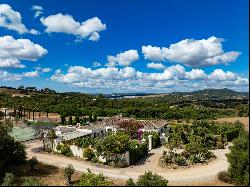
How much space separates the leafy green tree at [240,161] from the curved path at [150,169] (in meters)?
5.27

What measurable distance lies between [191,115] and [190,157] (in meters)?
67.5

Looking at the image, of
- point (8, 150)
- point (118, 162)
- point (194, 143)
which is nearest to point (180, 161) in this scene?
point (194, 143)

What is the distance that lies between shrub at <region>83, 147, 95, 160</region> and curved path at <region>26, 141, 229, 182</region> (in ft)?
2.95

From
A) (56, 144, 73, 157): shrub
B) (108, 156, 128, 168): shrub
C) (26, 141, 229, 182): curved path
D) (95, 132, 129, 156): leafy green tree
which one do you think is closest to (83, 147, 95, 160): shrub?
(26, 141, 229, 182): curved path

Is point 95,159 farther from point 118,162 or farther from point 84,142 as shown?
point 84,142

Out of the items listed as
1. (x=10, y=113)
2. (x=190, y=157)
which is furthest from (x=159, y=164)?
(x=10, y=113)

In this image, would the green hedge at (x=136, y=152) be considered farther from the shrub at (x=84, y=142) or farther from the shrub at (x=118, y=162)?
the shrub at (x=84, y=142)

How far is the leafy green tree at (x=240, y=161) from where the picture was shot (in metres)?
27.4

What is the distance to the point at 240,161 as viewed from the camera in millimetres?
28438

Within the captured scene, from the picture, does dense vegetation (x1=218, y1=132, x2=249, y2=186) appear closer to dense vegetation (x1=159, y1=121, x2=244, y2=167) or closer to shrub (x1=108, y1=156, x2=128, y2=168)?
dense vegetation (x1=159, y1=121, x2=244, y2=167)

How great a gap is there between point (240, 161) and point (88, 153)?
21.7 meters

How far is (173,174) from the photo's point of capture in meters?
38.8

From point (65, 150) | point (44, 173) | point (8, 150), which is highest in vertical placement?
point (8, 150)

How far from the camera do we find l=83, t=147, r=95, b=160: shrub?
148 feet
